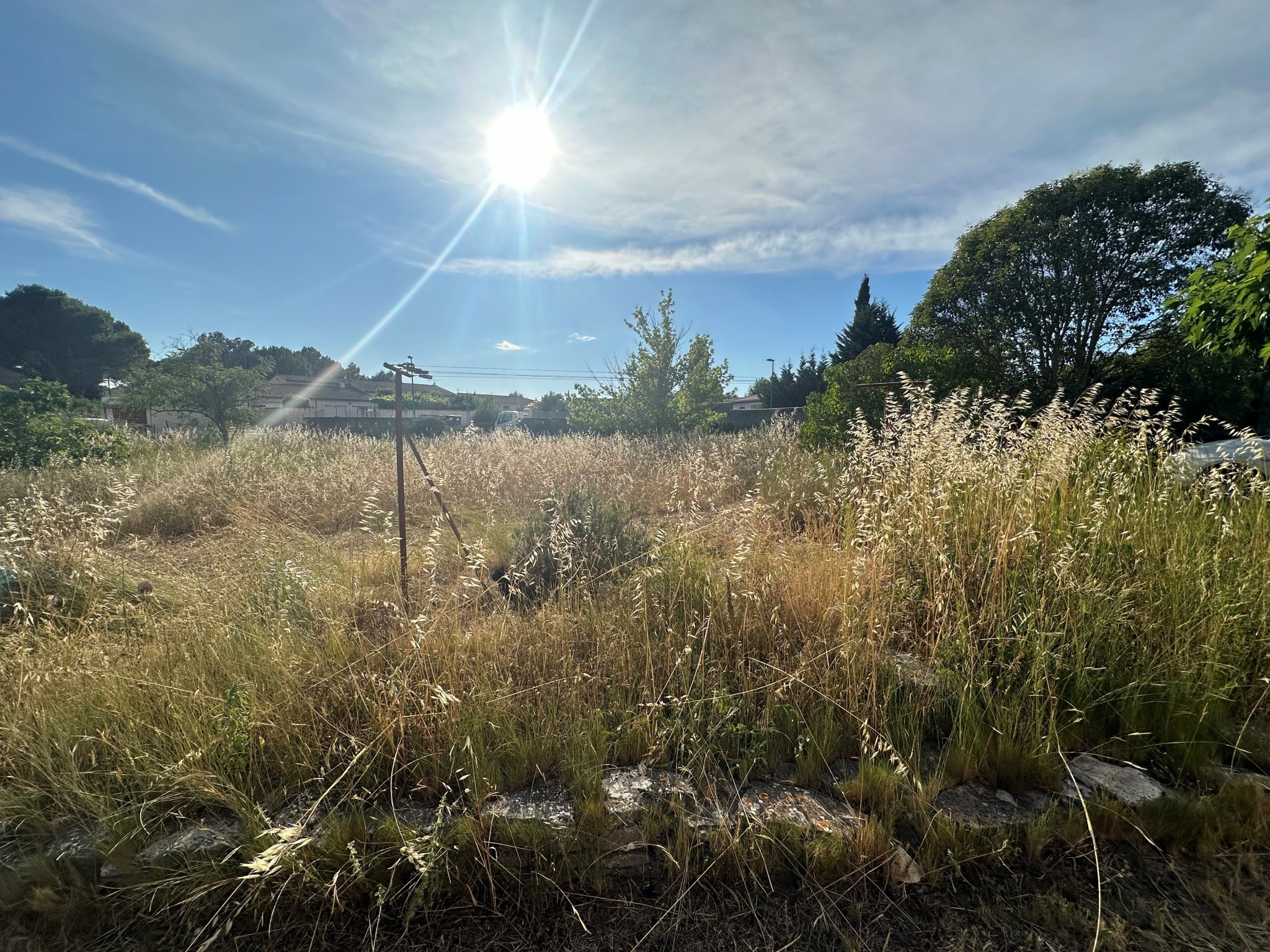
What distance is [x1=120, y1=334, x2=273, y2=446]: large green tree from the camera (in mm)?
10781

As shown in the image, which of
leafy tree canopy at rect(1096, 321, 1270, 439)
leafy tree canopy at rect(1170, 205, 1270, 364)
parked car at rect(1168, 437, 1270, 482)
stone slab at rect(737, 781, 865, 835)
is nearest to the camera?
stone slab at rect(737, 781, 865, 835)

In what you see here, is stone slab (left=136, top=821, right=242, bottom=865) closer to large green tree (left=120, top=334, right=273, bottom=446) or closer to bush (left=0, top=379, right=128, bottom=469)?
bush (left=0, top=379, right=128, bottom=469)

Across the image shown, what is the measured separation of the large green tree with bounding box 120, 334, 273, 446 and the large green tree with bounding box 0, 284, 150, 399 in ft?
72.4

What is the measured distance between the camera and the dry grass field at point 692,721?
1338 mm

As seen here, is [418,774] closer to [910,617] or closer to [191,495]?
[910,617]

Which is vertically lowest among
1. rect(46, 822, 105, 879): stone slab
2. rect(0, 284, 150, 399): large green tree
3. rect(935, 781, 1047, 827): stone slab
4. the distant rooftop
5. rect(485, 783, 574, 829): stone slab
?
rect(46, 822, 105, 879): stone slab

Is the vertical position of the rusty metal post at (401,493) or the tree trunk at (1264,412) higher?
the tree trunk at (1264,412)

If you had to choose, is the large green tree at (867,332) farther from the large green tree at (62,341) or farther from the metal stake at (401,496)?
the large green tree at (62,341)

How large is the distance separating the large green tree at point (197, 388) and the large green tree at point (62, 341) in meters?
22.1

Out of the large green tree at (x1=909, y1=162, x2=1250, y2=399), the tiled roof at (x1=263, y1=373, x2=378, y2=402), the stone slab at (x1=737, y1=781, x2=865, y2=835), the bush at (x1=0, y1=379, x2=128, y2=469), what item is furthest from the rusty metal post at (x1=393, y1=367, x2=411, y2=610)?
the tiled roof at (x1=263, y1=373, x2=378, y2=402)

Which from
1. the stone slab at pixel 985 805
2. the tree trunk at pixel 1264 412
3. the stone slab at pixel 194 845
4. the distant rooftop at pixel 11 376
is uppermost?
the distant rooftop at pixel 11 376

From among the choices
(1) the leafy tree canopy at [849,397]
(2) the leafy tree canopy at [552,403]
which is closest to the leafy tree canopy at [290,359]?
(2) the leafy tree canopy at [552,403]

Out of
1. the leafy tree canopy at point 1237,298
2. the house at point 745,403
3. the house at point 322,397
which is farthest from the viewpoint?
the house at point 745,403

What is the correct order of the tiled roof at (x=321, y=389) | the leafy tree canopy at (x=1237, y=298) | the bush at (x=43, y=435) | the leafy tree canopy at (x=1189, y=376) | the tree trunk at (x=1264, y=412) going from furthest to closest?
the tiled roof at (x=321, y=389) → the tree trunk at (x=1264, y=412) → the leafy tree canopy at (x=1189, y=376) → the bush at (x=43, y=435) → the leafy tree canopy at (x=1237, y=298)
